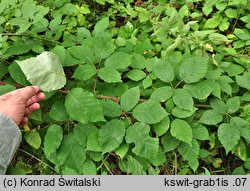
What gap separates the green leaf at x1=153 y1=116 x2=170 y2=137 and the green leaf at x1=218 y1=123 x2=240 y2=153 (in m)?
0.30

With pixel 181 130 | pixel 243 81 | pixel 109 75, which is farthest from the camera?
pixel 243 81

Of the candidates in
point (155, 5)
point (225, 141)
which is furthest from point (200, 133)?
point (155, 5)

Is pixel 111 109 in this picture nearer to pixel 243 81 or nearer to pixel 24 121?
pixel 24 121

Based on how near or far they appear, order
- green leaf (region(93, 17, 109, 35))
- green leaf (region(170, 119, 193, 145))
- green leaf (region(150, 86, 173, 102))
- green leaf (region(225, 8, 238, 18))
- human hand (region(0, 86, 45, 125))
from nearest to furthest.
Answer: human hand (region(0, 86, 45, 125)), green leaf (region(170, 119, 193, 145)), green leaf (region(150, 86, 173, 102)), green leaf (region(93, 17, 109, 35)), green leaf (region(225, 8, 238, 18))

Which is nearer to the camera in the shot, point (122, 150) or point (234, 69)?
point (122, 150)

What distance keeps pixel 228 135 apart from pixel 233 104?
21cm

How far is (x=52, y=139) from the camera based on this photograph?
76.0 inches

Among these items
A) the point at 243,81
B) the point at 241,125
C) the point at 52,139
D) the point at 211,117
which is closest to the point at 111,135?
the point at 52,139

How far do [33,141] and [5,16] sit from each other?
38.8 inches

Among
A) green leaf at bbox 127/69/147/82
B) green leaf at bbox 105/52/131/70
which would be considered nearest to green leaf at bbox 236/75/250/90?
green leaf at bbox 127/69/147/82

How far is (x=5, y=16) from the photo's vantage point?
242 centimetres

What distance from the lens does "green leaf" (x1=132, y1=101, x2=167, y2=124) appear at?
1.90 m

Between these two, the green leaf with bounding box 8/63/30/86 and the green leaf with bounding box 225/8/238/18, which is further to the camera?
the green leaf with bounding box 225/8/238/18

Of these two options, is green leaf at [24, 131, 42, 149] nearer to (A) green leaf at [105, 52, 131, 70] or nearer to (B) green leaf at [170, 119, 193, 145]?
(A) green leaf at [105, 52, 131, 70]
